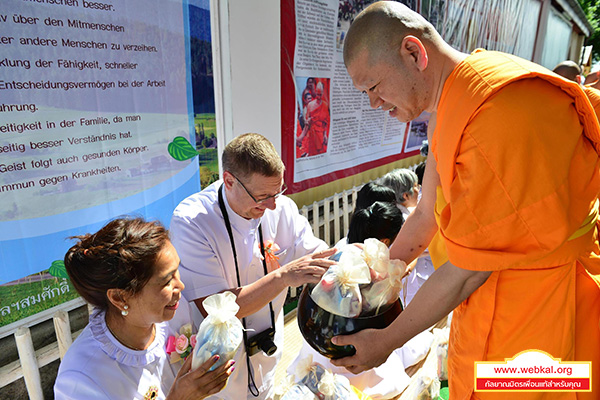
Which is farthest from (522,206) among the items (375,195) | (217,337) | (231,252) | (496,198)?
(375,195)

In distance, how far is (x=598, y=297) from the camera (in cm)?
111

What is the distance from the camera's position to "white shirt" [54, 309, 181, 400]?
3.89 feet

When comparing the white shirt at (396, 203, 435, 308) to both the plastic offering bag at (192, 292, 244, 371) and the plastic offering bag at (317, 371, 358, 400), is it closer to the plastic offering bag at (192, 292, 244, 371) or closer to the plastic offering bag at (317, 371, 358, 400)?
the plastic offering bag at (317, 371, 358, 400)

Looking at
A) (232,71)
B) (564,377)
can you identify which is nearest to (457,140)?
(564,377)

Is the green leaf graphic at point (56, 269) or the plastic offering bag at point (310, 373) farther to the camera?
the green leaf graphic at point (56, 269)

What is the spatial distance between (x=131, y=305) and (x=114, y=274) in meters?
0.14

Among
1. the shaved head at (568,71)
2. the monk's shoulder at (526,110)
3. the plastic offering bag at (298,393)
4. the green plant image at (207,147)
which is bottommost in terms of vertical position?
the plastic offering bag at (298,393)

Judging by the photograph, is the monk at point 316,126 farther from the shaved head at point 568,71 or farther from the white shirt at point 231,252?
the shaved head at point 568,71

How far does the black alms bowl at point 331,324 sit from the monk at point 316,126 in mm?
2519

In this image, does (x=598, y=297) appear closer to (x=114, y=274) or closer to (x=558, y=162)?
(x=558, y=162)

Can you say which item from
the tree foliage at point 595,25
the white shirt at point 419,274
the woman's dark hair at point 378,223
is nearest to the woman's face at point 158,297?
the woman's dark hair at point 378,223

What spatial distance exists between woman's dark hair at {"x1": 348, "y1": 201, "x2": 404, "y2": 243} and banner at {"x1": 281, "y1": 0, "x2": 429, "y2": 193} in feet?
4.52

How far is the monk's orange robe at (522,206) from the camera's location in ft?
2.92

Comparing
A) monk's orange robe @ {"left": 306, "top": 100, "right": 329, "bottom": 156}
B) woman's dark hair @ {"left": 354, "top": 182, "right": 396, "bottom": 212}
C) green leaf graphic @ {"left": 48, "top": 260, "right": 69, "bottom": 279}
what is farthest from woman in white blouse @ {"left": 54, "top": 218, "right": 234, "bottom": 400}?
monk's orange robe @ {"left": 306, "top": 100, "right": 329, "bottom": 156}
